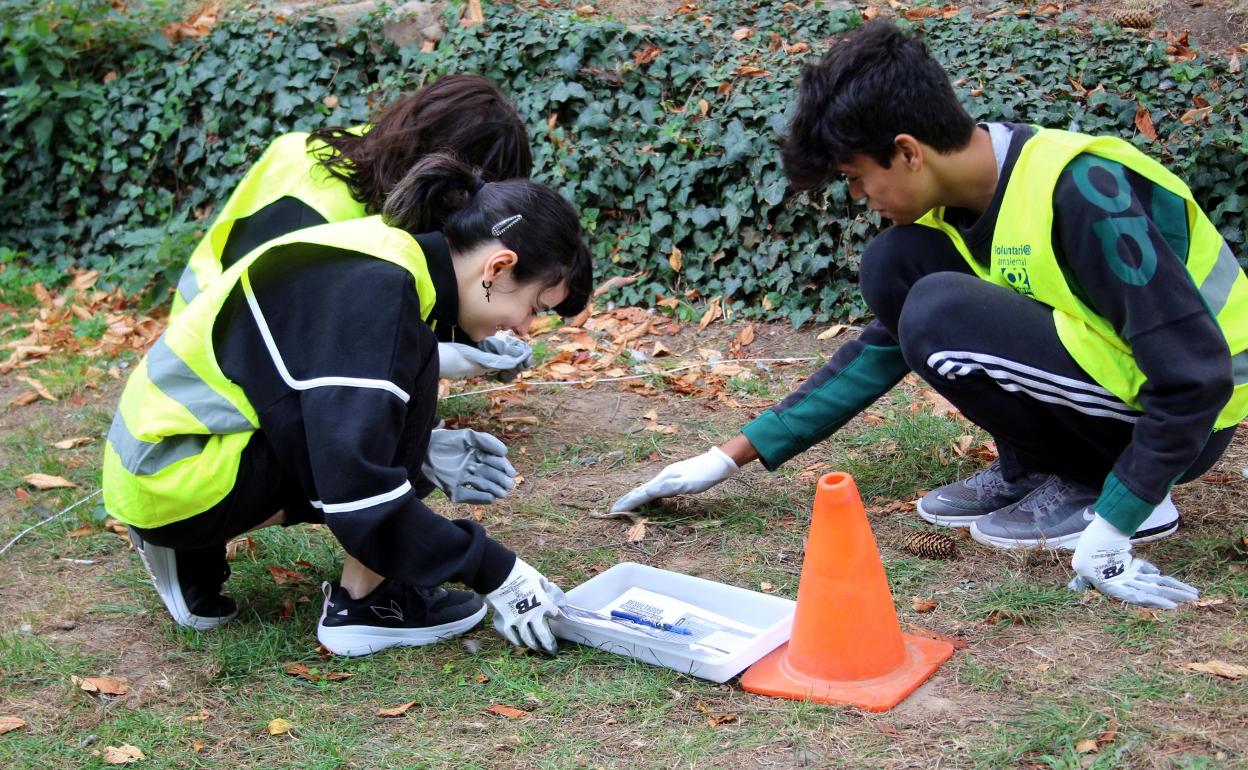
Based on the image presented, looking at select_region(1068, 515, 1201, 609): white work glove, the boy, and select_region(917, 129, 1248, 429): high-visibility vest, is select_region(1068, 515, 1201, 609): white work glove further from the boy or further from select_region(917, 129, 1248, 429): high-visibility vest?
select_region(917, 129, 1248, 429): high-visibility vest

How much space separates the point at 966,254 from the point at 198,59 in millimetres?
4936

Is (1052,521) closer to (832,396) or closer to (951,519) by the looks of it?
(951,519)

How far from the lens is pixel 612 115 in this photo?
5652 millimetres

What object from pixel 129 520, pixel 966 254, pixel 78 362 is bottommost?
pixel 78 362

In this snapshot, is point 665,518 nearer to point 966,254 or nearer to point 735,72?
point 966,254

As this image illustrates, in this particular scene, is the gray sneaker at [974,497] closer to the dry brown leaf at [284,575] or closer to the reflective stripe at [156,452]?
the dry brown leaf at [284,575]

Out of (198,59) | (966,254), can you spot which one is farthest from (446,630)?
(198,59)

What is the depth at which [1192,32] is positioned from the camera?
17.0 ft

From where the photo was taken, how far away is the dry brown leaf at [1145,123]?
14.7 ft

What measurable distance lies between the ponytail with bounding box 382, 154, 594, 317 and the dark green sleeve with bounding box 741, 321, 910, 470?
2.62ft

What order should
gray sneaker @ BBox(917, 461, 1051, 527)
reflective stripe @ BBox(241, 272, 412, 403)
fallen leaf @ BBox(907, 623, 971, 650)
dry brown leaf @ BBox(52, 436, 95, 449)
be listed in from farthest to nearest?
1. dry brown leaf @ BBox(52, 436, 95, 449)
2. gray sneaker @ BBox(917, 461, 1051, 527)
3. fallen leaf @ BBox(907, 623, 971, 650)
4. reflective stripe @ BBox(241, 272, 412, 403)

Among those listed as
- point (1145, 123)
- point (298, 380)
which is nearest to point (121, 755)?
point (298, 380)

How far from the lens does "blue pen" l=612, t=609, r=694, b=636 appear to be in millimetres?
2525

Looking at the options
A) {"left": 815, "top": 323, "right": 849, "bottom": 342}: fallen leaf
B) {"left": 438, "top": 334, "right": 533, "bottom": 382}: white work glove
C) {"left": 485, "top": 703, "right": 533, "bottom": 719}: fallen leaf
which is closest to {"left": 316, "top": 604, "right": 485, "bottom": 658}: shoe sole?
{"left": 485, "top": 703, "right": 533, "bottom": 719}: fallen leaf
